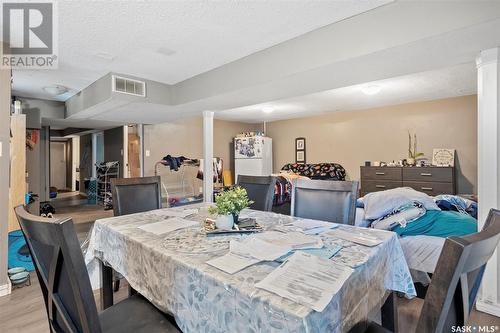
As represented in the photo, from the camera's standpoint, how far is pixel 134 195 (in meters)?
2.41

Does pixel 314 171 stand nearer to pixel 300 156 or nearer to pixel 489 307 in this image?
pixel 300 156

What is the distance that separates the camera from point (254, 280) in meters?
0.91

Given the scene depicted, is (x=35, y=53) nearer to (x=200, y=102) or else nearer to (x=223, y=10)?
(x=200, y=102)

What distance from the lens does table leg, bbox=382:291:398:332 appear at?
1.48m

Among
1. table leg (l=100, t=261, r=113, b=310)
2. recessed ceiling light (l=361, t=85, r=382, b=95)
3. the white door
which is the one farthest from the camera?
the white door

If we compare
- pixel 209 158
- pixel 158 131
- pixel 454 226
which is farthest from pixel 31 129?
pixel 454 226

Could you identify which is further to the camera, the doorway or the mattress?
the doorway

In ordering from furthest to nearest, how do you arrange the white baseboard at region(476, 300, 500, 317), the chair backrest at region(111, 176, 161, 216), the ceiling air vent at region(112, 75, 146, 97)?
the ceiling air vent at region(112, 75, 146, 97), the chair backrest at region(111, 176, 161, 216), the white baseboard at region(476, 300, 500, 317)

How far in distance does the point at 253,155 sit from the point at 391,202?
488 centimetres

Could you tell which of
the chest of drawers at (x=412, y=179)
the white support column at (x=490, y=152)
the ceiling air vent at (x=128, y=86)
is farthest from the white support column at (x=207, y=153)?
the white support column at (x=490, y=152)

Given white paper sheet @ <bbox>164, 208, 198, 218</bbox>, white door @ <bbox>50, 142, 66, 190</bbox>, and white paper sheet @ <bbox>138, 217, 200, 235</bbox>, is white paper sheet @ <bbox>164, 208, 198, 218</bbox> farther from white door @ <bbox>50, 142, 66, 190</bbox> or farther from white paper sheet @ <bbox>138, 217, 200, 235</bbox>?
white door @ <bbox>50, 142, 66, 190</bbox>

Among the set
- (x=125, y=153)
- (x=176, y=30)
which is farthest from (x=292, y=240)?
(x=125, y=153)

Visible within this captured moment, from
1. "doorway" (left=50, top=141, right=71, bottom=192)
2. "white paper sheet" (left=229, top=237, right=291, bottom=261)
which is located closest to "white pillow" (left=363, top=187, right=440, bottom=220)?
"white paper sheet" (left=229, top=237, right=291, bottom=261)

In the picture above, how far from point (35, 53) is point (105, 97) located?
0.89m
